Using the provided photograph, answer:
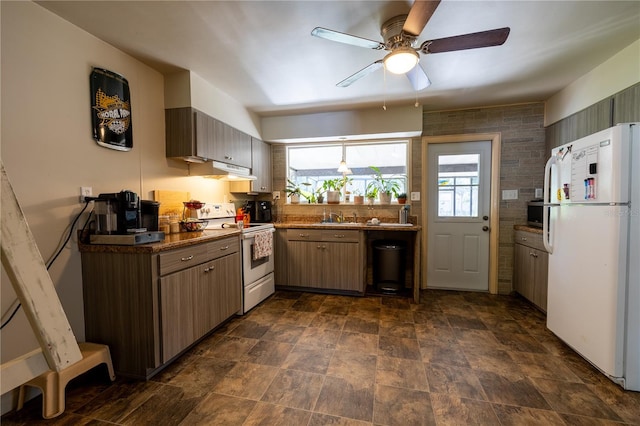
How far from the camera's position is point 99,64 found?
2.03m

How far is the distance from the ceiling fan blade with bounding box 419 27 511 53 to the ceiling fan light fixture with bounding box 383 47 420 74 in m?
0.09

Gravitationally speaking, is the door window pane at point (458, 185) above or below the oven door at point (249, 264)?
above

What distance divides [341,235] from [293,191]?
1.14 metres

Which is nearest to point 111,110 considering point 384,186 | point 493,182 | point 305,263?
point 305,263

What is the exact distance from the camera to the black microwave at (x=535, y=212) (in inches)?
118

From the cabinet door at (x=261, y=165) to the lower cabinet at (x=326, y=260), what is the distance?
0.79 metres

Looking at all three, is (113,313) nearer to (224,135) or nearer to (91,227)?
(91,227)

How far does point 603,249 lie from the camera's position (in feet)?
5.82

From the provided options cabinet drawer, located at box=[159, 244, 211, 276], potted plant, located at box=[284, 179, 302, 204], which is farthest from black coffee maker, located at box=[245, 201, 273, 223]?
cabinet drawer, located at box=[159, 244, 211, 276]

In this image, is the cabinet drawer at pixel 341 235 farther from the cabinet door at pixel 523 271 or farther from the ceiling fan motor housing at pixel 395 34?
the ceiling fan motor housing at pixel 395 34

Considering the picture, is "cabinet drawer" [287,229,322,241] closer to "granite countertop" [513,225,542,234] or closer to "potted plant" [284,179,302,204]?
"potted plant" [284,179,302,204]

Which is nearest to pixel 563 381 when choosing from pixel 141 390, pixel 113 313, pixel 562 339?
pixel 562 339

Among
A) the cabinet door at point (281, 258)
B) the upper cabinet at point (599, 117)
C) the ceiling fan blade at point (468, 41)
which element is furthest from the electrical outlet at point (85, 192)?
the upper cabinet at point (599, 117)

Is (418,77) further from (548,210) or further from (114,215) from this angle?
(114,215)
